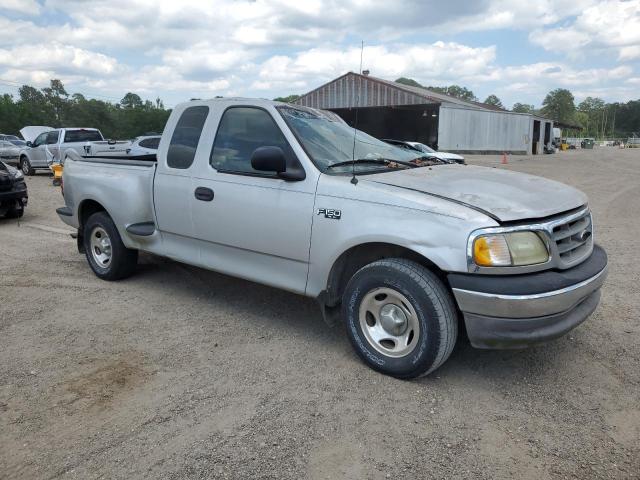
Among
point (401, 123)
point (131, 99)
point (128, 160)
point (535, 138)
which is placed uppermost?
point (131, 99)

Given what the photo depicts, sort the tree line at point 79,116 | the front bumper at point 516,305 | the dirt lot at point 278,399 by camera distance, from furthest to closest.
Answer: the tree line at point 79,116 < the front bumper at point 516,305 < the dirt lot at point 278,399

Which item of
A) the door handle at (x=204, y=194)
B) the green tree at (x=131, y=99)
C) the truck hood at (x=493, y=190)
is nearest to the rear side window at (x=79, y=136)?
the door handle at (x=204, y=194)

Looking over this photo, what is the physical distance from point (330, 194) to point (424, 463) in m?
1.85

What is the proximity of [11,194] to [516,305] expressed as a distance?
10016 mm

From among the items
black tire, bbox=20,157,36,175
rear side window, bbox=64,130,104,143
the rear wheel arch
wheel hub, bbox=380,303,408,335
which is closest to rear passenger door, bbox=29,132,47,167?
black tire, bbox=20,157,36,175

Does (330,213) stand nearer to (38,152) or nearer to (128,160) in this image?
(128,160)

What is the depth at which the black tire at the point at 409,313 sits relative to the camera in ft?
10.6

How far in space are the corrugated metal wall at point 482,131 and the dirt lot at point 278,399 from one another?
31891mm

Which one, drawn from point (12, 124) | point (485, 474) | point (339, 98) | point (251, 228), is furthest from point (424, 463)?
point (12, 124)

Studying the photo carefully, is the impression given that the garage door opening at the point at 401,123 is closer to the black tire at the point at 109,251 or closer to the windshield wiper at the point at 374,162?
the black tire at the point at 109,251

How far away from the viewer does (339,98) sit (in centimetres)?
3819

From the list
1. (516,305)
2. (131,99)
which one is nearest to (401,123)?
(516,305)

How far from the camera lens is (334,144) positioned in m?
4.19

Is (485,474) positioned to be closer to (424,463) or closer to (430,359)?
(424,463)
